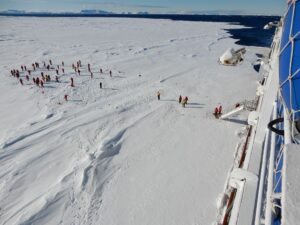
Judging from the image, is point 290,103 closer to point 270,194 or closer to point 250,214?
point 270,194

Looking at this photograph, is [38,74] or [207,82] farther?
[38,74]

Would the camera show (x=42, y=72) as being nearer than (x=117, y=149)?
No

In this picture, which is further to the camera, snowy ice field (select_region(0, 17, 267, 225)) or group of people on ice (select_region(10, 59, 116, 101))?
group of people on ice (select_region(10, 59, 116, 101))

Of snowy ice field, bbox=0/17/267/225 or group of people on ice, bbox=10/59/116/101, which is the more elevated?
snowy ice field, bbox=0/17/267/225

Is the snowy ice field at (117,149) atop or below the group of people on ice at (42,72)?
atop

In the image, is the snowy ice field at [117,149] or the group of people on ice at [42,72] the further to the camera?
the group of people on ice at [42,72]

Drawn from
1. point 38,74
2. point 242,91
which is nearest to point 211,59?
point 242,91

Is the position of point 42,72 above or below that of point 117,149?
below

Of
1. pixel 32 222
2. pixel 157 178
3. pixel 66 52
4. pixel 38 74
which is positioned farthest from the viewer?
pixel 66 52
